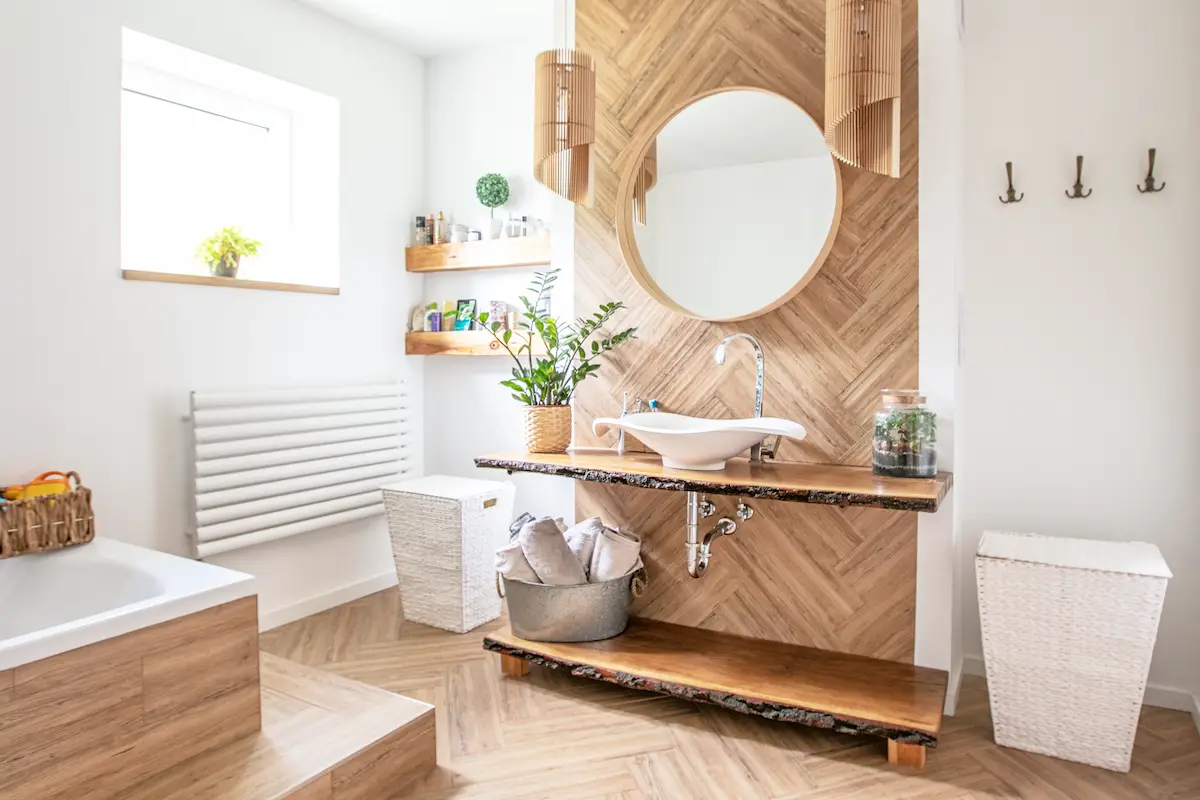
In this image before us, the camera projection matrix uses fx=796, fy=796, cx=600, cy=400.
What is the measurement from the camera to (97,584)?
2359 millimetres

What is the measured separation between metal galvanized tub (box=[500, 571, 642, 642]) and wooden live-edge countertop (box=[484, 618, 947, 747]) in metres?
0.04

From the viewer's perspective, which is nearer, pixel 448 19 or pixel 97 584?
pixel 97 584

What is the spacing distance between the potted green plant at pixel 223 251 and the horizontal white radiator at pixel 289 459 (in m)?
0.50

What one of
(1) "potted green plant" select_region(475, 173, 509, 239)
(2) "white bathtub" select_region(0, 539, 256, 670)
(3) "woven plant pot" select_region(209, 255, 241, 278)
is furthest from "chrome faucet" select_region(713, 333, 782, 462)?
(3) "woven plant pot" select_region(209, 255, 241, 278)

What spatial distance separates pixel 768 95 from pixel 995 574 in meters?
1.65

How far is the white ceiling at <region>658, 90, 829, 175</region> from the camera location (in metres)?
2.61

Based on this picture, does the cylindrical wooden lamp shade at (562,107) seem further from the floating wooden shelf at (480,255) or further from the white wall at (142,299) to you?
the white wall at (142,299)

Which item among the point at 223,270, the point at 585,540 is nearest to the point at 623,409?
the point at 585,540

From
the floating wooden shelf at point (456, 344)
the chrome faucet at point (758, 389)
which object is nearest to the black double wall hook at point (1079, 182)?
the chrome faucet at point (758, 389)

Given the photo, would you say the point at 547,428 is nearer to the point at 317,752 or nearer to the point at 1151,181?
the point at 317,752

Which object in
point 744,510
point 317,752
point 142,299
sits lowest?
point 317,752

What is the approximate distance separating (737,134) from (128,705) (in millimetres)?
2390

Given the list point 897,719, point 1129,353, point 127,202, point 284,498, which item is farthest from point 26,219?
point 1129,353

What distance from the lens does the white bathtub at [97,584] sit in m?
2.05
